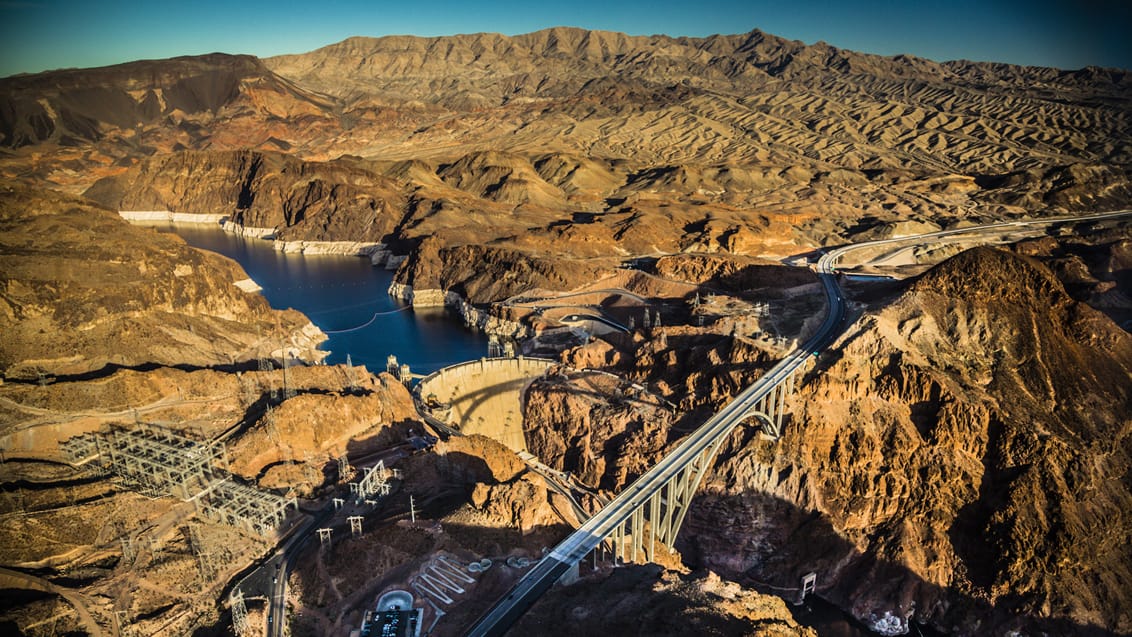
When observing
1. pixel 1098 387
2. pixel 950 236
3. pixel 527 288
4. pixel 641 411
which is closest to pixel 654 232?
pixel 527 288

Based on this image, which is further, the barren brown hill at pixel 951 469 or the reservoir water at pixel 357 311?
the reservoir water at pixel 357 311

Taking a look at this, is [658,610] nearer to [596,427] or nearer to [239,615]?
[239,615]

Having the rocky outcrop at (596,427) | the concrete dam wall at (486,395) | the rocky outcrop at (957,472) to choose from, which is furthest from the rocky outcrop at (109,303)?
the rocky outcrop at (957,472)

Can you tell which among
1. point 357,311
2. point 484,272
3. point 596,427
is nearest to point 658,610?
point 596,427

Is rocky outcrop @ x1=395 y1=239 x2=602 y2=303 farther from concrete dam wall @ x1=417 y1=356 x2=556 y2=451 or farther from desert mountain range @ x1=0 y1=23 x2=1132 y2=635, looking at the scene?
concrete dam wall @ x1=417 y1=356 x2=556 y2=451

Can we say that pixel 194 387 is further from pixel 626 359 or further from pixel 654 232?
pixel 654 232

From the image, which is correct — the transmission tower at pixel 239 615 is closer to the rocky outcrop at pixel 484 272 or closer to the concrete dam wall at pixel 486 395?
the concrete dam wall at pixel 486 395

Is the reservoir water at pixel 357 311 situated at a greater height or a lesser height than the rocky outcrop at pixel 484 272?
lesser
